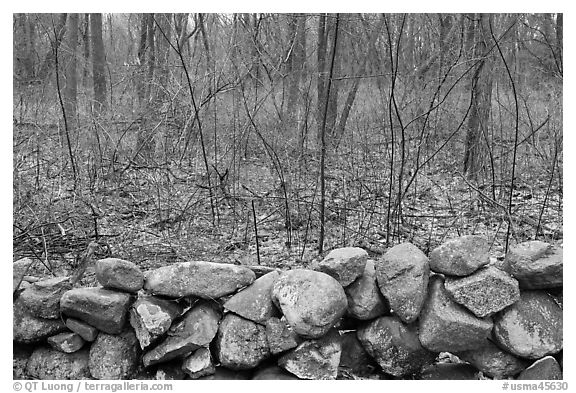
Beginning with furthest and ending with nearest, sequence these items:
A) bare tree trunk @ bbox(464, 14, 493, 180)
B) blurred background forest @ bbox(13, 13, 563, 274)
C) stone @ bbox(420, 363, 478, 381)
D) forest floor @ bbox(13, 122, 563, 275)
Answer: bare tree trunk @ bbox(464, 14, 493, 180) < blurred background forest @ bbox(13, 13, 563, 274) < forest floor @ bbox(13, 122, 563, 275) < stone @ bbox(420, 363, 478, 381)

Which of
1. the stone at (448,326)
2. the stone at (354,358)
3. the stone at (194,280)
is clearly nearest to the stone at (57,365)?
the stone at (194,280)

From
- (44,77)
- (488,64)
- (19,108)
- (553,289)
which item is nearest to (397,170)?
(488,64)

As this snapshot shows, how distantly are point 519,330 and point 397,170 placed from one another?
3214 mm

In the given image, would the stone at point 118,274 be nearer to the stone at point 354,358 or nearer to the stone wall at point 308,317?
the stone wall at point 308,317

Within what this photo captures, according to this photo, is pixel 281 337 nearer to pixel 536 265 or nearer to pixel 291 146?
pixel 536 265

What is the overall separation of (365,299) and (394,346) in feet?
0.88

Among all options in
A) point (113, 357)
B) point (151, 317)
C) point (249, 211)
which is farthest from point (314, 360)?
point (249, 211)

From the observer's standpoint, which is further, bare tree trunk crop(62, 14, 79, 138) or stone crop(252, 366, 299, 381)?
bare tree trunk crop(62, 14, 79, 138)

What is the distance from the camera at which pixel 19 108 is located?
5906 mm

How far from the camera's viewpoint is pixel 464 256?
2.61 metres

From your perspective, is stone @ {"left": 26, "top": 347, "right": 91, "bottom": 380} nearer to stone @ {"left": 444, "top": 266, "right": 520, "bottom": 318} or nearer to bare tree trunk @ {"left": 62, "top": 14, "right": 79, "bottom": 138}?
stone @ {"left": 444, "top": 266, "right": 520, "bottom": 318}

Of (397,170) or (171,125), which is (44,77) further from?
(397,170)

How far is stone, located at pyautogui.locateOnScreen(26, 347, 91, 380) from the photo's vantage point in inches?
109

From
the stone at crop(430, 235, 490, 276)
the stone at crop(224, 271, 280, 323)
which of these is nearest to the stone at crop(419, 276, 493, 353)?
the stone at crop(430, 235, 490, 276)
